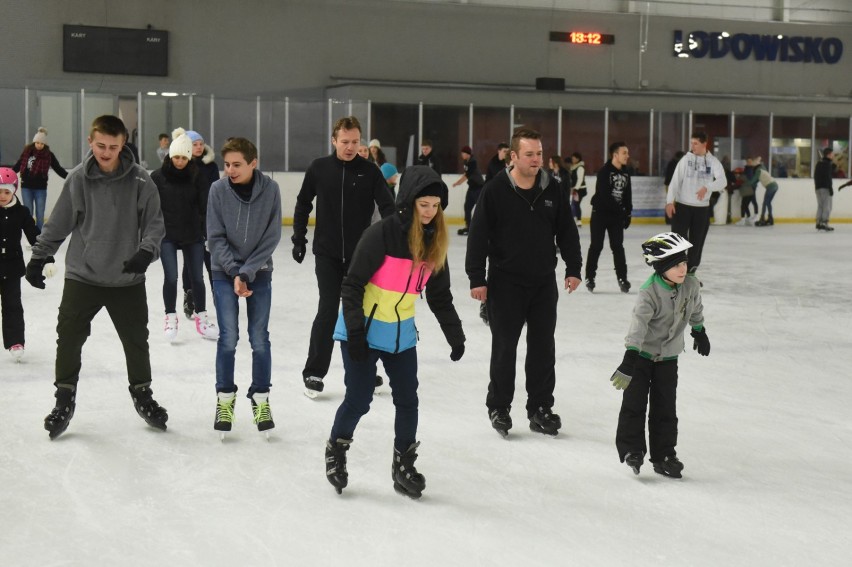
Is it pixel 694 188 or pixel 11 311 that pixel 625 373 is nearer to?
pixel 11 311

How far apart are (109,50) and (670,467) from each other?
59.8 feet

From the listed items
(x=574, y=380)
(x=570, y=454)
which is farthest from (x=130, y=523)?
(x=574, y=380)

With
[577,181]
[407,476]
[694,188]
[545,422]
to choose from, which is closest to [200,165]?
[545,422]

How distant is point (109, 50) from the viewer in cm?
2089

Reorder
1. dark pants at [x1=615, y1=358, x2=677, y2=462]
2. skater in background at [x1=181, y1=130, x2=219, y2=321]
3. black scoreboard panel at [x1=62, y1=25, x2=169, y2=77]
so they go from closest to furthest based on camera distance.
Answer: dark pants at [x1=615, y1=358, x2=677, y2=462], skater in background at [x1=181, y1=130, x2=219, y2=321], black scoreboard panel at [x1=62, y1=25, x2=169, y2=77]

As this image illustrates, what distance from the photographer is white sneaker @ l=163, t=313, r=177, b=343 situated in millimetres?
7574

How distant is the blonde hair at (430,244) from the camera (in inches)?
161

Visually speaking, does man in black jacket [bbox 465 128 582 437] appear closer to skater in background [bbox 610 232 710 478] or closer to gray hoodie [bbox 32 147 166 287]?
skater in background [bbox 610 232 710 478]

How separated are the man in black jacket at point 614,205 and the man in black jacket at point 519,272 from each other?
522 centimetres

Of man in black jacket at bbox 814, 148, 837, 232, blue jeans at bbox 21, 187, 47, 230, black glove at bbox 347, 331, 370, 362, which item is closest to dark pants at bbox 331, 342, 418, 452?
black glove at bbox 347, 331, 370, 362

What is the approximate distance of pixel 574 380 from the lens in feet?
21.5

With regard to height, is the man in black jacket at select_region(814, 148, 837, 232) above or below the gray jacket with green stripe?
above

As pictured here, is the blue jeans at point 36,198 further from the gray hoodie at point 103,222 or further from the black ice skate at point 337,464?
the black ice skate at point 337,464

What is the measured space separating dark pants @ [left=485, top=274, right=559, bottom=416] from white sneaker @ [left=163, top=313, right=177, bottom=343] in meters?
2.93
